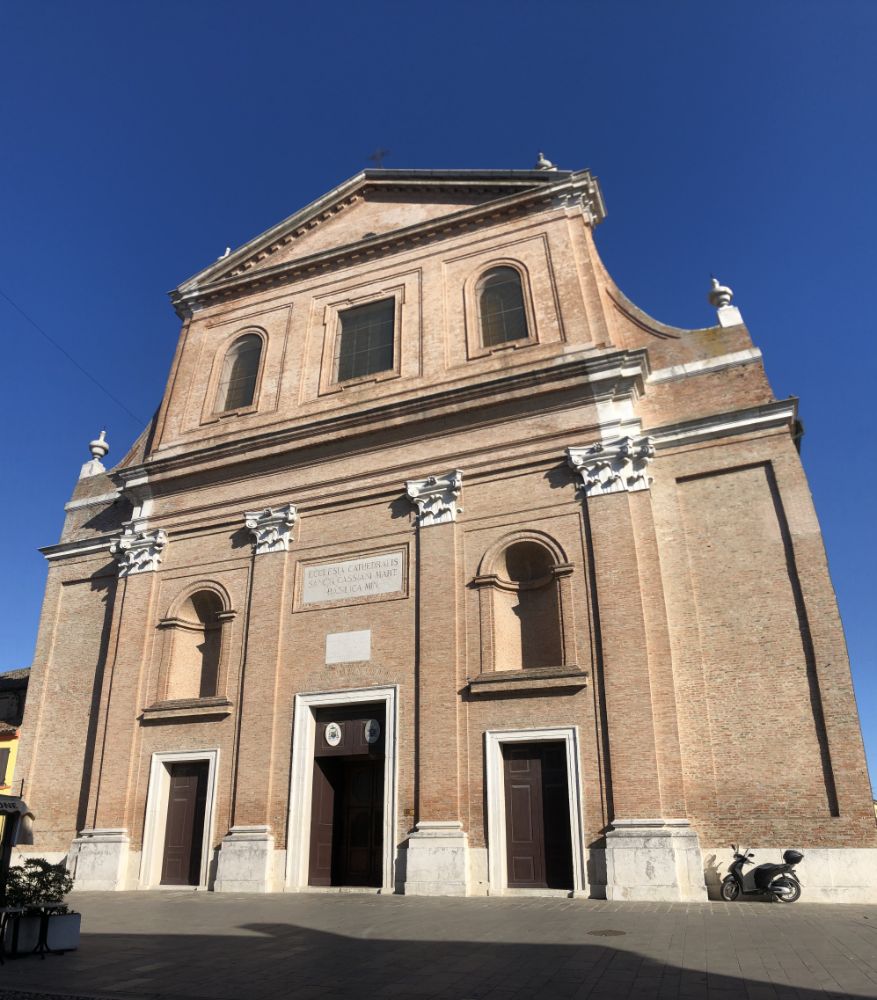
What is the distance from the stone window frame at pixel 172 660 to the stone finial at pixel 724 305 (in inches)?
496

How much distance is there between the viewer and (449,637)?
1550 cm

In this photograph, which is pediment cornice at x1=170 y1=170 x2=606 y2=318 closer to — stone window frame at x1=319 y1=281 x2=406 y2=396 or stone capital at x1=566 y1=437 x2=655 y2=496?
stone window frame at x1=319 y1=281 x2=406 y2=396

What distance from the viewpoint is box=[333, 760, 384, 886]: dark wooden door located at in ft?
51.2

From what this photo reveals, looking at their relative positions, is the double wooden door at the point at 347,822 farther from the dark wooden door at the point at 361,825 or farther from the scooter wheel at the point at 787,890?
the scooter wheel at the point at 787,890

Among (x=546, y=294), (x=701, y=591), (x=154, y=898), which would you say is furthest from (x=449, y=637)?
(x=546, y=294)

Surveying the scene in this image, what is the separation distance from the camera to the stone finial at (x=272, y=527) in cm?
1819

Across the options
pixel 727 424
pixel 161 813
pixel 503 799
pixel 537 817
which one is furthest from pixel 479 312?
pixel 161 813

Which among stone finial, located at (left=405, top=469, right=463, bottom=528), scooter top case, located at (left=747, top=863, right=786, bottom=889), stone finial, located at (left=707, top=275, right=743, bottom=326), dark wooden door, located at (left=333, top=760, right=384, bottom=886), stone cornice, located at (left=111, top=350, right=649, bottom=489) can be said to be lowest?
scooter top case, located at (left=747, top=863, right=786, bottom=889)

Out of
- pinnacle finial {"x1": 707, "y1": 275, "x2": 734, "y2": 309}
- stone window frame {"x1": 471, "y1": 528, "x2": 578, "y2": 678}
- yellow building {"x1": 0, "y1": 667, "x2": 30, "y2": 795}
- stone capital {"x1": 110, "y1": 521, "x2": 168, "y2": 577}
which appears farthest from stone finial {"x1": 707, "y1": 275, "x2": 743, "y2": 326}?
yellow building {"x1": 0, "y1": 667, "x2": 30, "y2": 795}

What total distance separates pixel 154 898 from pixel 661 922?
9173 mm

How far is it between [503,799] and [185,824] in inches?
282

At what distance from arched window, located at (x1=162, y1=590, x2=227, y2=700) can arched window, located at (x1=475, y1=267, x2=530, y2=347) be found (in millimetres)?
8929

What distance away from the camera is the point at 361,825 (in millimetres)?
16125

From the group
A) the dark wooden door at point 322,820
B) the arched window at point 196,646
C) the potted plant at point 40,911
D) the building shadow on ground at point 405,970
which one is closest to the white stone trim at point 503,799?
the dark wooden door at point 322,820
